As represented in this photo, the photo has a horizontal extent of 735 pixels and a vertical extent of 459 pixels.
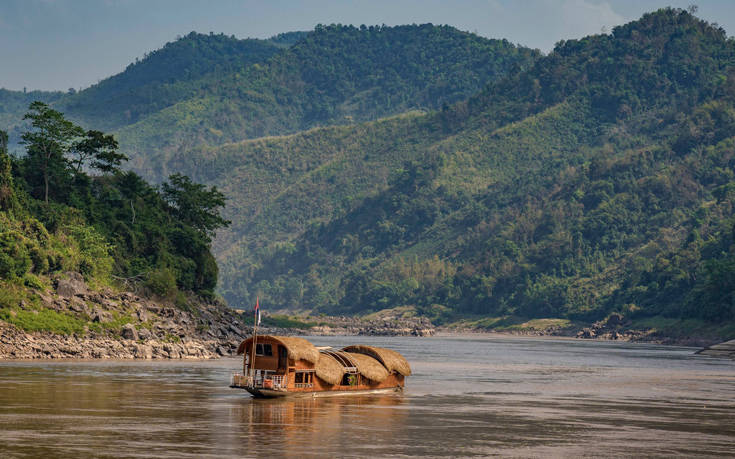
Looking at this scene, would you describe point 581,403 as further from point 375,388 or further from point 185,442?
point 185,442

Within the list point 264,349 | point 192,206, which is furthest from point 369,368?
point 192,206

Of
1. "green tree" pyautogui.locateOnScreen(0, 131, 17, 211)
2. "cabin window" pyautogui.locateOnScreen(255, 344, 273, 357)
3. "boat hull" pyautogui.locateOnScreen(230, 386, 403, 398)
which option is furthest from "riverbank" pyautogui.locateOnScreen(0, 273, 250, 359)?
"boat hull" pyautogui.locateOnScreen(230, 386, 403, 398)

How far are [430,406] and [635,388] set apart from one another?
98.9 ft

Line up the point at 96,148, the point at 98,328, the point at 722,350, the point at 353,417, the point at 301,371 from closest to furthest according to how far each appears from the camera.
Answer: the point at 353,417
the point at 301,371
the point at 98,328
the point at 96,148
the point at 722,350

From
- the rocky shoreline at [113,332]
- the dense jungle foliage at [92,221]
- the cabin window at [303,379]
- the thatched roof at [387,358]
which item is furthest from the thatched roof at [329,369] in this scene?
the dense jungle foliage at [92,221]

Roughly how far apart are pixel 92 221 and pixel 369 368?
74.2m

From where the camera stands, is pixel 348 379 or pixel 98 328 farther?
pixel 98 328

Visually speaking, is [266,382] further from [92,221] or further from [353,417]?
[92,221]

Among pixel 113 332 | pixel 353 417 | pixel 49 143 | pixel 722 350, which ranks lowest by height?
pixel 353 417

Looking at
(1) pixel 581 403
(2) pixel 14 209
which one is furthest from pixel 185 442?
(2) pixel 14 209

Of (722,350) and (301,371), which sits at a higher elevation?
(301,371)

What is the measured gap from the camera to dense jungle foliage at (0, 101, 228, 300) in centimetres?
12133

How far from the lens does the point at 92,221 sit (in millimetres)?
144750

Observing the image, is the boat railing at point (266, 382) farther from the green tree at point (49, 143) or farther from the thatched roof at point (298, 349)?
the green tree at point (49, 143)
